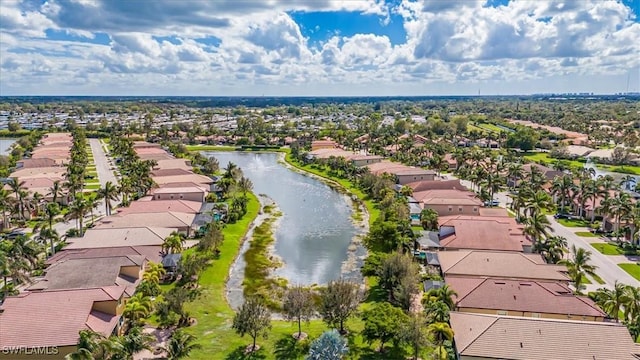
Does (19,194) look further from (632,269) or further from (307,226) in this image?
(632,269)

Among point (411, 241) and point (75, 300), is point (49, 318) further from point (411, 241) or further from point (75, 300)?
point (411, 241)

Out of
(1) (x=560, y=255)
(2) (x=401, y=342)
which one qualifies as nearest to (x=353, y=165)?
(1) (x=560, y=255)

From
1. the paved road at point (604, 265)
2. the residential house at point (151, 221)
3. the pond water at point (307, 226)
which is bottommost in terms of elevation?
the pond water at point (307, 226)

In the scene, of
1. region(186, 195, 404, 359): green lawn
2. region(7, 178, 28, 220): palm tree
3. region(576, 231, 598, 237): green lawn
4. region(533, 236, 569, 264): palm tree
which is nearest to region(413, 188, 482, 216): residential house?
region(576, 231, 598, 237): green lawn

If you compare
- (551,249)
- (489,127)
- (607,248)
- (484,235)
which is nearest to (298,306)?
(484,235)

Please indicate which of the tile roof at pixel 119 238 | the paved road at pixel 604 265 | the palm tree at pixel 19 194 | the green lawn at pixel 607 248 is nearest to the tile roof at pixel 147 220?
the tile roof at pixel 119 238

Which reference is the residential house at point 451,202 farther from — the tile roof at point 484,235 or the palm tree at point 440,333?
the palm tree at point 440,333
